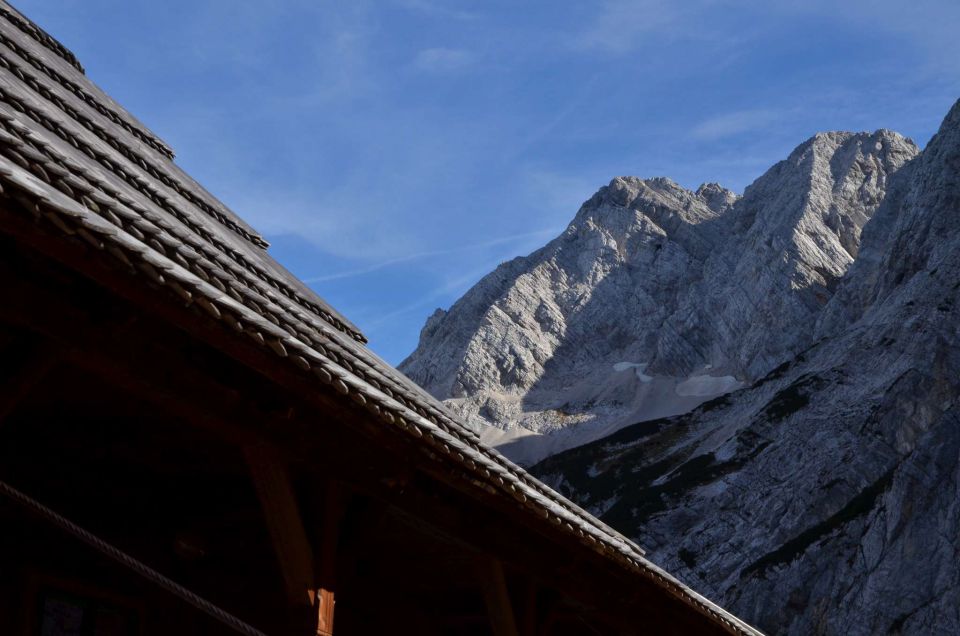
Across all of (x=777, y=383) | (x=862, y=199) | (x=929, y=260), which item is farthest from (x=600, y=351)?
(x=929, y=260)

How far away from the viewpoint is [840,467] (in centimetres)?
5175

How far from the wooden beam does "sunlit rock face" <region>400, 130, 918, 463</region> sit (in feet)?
307

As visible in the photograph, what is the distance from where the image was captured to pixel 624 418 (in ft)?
347

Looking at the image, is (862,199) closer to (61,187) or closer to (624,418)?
(624,418)

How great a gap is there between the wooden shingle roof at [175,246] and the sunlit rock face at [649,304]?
89.8 metres

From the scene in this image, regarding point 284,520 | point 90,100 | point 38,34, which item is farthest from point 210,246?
point 38,34

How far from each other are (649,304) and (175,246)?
123 metres

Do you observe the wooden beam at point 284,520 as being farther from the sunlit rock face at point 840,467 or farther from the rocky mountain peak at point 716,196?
the rocky mountain peak at point 716,196

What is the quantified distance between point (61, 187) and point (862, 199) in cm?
12283

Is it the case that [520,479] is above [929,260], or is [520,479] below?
below

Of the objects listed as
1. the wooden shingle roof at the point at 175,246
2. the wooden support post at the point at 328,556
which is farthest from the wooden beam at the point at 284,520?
the wooden shingle roof at the point at 175,246

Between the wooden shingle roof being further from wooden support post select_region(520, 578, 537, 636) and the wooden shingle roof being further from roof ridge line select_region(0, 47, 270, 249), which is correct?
wooden support post select_region(520, 578, 537, 636)

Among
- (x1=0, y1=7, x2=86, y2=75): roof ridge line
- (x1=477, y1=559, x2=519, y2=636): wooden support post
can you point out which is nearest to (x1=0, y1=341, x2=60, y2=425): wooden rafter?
(x1=477, y1=559, x2=519, y2=636): wooden support post

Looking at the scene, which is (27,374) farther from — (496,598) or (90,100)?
(90,100)
